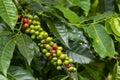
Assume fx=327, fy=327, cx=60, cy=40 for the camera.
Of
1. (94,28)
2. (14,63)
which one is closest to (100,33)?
(94,28)

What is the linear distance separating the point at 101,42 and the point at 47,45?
0.24 metres

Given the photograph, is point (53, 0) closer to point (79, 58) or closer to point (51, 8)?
point (51, 8)

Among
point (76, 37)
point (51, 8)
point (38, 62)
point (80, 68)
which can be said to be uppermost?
point (51, 8)

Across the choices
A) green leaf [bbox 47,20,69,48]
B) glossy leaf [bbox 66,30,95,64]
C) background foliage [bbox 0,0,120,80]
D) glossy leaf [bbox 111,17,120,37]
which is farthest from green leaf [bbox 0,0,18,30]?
glossy leaf [bbox 111,17,120,37]

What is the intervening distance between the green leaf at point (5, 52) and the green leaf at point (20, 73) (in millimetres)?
92

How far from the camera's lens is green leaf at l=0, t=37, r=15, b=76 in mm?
1053

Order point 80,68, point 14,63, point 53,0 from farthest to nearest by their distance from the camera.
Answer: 1. point 80,68
2. point 53,0
3. point 14,63

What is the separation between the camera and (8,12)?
114 centimetres

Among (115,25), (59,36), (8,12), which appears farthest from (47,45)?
(115,25)

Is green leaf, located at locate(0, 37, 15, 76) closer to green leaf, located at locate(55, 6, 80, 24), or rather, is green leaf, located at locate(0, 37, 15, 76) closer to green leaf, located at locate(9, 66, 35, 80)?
green leaf, located at locate(9, 66, 35, 80)

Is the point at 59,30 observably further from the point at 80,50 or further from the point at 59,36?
the point at 80,50

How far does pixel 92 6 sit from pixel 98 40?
688 mm

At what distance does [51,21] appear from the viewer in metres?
1.29

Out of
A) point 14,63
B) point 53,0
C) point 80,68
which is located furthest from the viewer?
point 80,68
